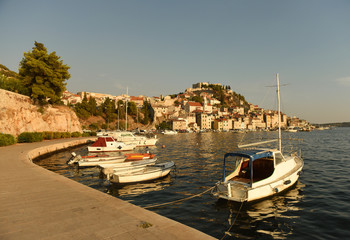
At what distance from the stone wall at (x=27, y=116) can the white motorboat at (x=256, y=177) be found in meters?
37.1

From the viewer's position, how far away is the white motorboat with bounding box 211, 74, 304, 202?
10406mm

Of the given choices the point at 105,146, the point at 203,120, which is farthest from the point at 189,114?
the point at 105,146

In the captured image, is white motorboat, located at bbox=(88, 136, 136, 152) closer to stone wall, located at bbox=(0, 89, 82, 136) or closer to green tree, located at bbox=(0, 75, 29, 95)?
stone wall, located at bbox=(0, 89, 82, 136)

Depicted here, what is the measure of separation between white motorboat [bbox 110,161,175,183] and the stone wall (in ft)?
96.8

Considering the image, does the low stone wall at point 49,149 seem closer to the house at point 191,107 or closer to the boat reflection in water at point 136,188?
the boat reflection in water at point 136,188

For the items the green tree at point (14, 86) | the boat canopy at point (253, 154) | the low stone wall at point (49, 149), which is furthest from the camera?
the green tree at point (14, 86)

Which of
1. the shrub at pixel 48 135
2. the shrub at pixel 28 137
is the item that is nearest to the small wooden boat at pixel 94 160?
the shrub at pixel 28 137

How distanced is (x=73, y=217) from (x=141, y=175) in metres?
8.92

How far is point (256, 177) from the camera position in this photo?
510 inches

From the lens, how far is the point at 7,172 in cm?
1181

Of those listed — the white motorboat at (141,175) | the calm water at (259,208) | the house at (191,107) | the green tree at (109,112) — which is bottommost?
the calm water at (259,208)

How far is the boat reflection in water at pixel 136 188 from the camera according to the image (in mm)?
12742

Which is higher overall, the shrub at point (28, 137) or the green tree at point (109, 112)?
the green tree at point (109, 112)

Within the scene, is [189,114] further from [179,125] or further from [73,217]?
[73,217]
